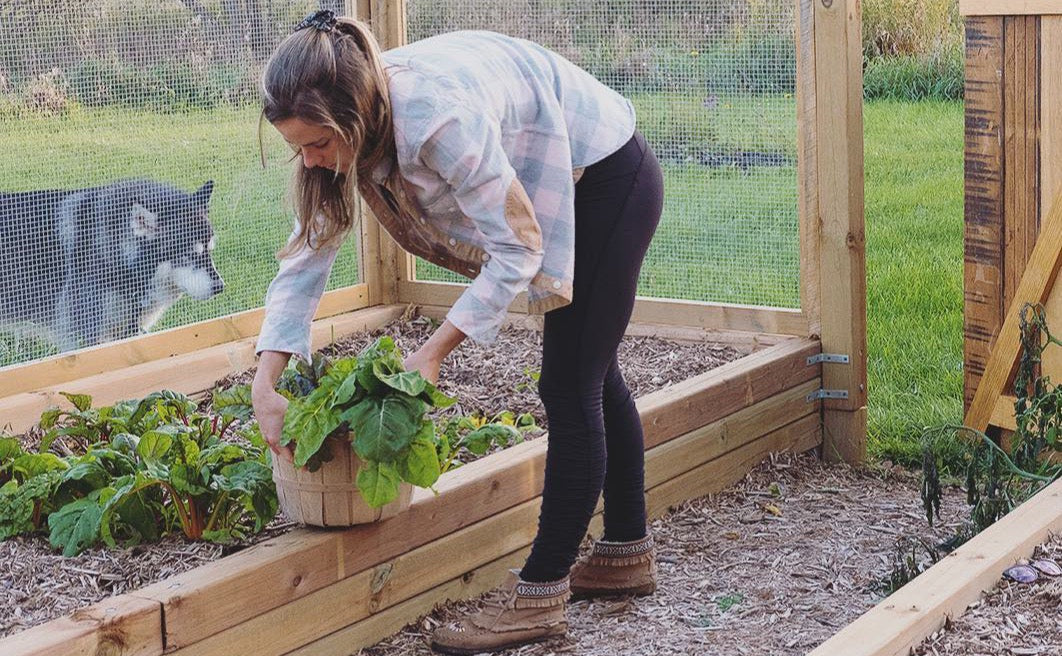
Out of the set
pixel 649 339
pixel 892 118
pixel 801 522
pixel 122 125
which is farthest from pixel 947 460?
pixel 892 118

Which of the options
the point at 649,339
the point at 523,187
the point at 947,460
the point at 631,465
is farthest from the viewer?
the point at 649,339

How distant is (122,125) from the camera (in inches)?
181

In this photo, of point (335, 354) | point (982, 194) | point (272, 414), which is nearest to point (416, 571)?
point (272, 414)

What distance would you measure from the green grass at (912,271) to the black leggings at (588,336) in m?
2.03

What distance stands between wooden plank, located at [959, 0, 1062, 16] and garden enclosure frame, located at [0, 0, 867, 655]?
0.35 meters

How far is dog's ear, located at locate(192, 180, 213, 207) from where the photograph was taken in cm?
486

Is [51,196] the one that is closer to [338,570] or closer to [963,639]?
[338,570]

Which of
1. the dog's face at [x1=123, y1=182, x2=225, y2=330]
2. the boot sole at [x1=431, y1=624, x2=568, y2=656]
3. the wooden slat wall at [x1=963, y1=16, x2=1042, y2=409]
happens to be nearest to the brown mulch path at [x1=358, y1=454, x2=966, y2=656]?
the boot sole at [x1=431, y1=624, x2=568, y2=656]

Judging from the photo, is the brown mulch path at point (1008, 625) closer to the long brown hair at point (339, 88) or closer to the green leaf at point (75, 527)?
the long brown hair at point (339, 88)

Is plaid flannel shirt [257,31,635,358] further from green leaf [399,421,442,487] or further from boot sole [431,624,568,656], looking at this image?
boot sole [431,624,568,656]

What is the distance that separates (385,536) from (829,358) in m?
2.12

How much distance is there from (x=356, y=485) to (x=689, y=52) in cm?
243

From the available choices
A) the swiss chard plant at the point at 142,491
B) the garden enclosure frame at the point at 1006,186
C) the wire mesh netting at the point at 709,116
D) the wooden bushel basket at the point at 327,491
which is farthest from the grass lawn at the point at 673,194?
the wooden bushel basket at the point at 327,491

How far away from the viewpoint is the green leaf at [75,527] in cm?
320
